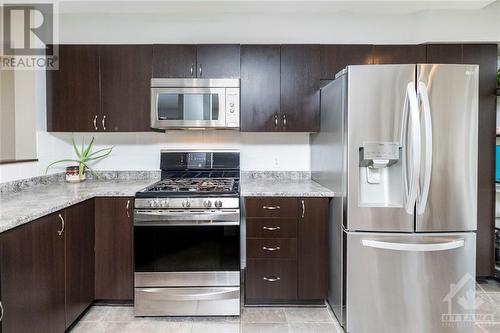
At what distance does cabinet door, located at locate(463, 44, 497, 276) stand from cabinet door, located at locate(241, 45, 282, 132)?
1672 mm

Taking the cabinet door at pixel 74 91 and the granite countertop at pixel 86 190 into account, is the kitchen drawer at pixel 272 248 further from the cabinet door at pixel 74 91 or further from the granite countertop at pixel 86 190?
the cabinet door at pixel 74 91

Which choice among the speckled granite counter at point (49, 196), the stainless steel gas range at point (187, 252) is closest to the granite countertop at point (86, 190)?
the speckled granite counter at point (49, 196)

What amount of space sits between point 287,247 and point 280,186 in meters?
0.53

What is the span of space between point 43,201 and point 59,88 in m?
1.24

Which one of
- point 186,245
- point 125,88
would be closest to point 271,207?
point 186,245

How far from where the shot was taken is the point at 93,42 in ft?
10.1

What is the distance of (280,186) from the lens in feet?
8.86

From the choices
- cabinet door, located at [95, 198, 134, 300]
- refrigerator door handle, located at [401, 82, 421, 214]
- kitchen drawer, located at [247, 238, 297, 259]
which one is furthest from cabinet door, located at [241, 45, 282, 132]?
cabinet door, located at [95, 198, 134, 300]

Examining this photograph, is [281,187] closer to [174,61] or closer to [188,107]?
→ [188,107]

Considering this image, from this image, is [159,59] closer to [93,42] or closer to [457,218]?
[93,42]

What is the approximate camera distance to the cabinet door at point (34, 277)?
1.49m

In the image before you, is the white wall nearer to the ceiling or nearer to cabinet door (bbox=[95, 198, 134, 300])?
the ceiling

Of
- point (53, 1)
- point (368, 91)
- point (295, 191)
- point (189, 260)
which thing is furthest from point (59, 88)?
point (368, 91)

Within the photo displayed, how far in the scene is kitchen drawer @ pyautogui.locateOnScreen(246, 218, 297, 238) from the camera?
94.3 inches
